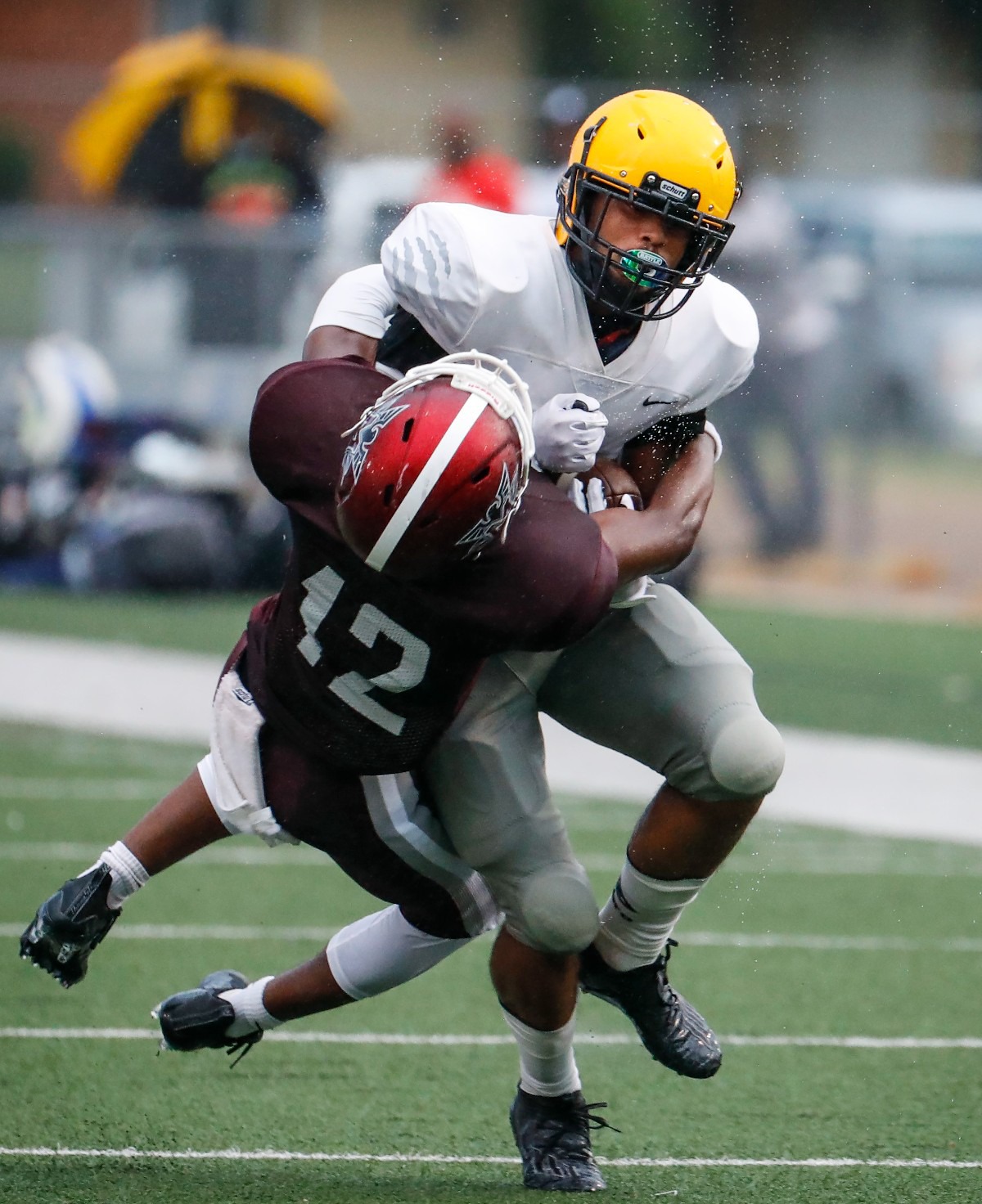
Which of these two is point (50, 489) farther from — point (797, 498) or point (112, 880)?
point (112, 880)

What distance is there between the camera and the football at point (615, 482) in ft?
9.78

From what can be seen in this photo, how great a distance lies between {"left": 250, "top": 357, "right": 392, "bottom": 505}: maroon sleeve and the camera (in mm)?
2693

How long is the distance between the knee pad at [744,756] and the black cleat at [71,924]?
0.96 metres

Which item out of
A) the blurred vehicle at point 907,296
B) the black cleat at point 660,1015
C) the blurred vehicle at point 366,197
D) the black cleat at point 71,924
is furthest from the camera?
the blurred vehicle at point 907,296

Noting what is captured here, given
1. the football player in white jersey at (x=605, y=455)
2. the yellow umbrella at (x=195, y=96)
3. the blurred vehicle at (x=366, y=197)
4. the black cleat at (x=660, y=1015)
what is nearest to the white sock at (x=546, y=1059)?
the football player in white jersey at (x=605, y=455)

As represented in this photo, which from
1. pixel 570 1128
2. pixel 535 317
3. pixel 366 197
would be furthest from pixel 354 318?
pixel 366 197

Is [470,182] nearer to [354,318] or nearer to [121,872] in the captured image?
[354,318]

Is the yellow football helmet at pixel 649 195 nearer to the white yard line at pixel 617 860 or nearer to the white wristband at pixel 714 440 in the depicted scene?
the white wristband at pixel 714 440

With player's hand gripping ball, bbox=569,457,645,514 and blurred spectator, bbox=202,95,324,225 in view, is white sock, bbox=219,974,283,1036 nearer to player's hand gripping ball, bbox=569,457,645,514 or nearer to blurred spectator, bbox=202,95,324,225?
player's hand gripping ball, bbox=569,457,645,514

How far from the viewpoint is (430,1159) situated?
10.2 feet

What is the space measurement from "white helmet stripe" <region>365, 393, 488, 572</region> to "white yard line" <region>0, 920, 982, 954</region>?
2.11 meters

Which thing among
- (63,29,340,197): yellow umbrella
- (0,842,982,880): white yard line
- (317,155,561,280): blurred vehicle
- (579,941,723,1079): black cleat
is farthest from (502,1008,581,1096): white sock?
(63,29,340,197): yellow umbrella

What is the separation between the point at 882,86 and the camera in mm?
12852

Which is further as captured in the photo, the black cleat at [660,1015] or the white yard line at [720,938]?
the white yard line at [720,938]
